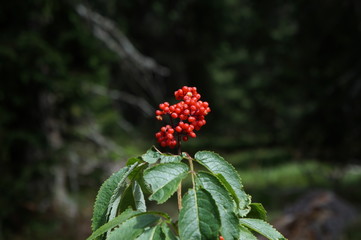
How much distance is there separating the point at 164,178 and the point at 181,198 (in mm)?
99

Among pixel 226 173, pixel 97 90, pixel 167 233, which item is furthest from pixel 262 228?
pixel 97 90

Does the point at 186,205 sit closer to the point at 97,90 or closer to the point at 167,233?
the point at 167,233

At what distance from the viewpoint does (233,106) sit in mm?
21500

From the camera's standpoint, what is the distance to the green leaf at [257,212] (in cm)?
133

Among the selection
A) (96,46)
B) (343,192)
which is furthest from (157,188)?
(343,192)

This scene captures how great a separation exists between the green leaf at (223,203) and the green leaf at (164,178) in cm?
6

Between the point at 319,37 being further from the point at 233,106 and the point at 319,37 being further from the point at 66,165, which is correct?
the point at 233,106

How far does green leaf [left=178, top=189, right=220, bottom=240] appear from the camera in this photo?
38.9 inches

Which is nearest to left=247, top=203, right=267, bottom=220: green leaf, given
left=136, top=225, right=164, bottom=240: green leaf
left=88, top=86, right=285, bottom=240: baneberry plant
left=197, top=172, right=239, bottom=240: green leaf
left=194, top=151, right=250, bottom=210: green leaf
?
left=88, top=86, right=285, bottom=240: baneberry plant

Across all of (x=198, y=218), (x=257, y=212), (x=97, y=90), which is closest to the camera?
(x=198, y=218)

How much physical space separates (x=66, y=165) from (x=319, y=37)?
A: 16.0ft

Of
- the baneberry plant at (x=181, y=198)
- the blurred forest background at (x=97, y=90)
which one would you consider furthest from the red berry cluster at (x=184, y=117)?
the blurred forest background at (x=97, y=90)

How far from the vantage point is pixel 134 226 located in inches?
41.6

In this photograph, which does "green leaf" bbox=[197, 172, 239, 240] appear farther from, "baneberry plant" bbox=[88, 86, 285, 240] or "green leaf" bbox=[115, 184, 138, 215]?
"green leaf" bbox=[115, 184, 138, 215]
